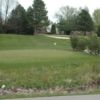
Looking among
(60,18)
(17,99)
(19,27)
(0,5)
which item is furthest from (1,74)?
(60,18)

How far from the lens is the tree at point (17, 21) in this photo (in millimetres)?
92812

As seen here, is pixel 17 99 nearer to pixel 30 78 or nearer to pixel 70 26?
pixel 30 78

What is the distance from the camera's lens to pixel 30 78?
17.6 m

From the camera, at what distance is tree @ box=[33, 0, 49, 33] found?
100750mm

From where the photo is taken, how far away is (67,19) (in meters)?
131

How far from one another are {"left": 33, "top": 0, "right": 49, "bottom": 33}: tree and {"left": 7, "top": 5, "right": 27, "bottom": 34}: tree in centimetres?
598

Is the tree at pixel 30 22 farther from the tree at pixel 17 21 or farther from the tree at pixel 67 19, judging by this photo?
the tree at pixel 67 19

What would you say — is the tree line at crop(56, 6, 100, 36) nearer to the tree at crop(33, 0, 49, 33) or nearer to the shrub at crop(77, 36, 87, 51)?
the tree at crop(33, 0, 49, 33)

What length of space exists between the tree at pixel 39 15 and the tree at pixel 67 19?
11.5 metres

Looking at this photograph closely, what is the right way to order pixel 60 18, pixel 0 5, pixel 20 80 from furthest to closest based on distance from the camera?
pixel 60 18, pixel 0 5, pixel 20 80

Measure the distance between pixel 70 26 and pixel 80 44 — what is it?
71041mm

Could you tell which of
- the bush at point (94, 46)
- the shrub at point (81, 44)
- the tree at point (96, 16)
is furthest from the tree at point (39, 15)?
the bush at point (94, 46)

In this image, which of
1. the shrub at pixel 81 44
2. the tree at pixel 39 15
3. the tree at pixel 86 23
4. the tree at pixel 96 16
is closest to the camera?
the shrub at pixel 81 44

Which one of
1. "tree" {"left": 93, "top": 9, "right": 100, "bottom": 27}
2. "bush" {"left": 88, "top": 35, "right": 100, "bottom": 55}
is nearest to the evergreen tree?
"tree" {"left": 93, "top": 9, "right": 100, "bottom": 27}
